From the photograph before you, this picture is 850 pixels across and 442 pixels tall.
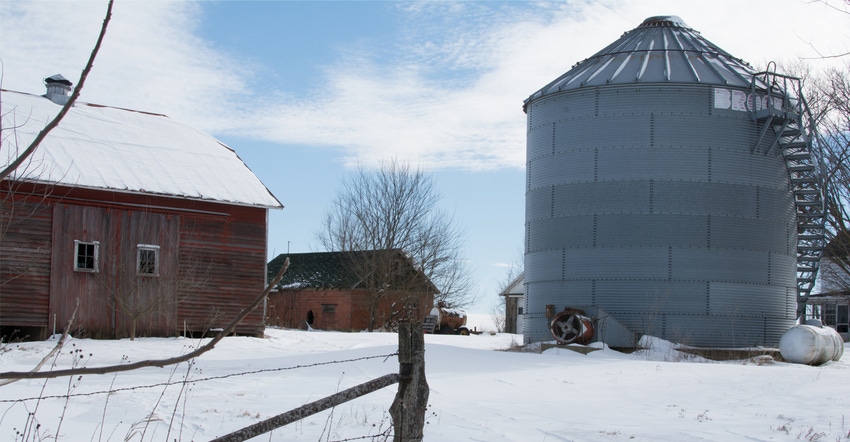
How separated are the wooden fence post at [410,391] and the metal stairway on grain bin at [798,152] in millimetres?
18111

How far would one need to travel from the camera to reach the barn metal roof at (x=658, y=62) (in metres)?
22.3

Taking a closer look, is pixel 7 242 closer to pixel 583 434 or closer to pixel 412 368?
pixel 583 434

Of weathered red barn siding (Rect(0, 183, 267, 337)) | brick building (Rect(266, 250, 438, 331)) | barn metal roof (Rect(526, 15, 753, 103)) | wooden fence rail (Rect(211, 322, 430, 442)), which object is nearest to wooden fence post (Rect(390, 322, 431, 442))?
wooden fence rail (Rect(211, 322, 430, 442))

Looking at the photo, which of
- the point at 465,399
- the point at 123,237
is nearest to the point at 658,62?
the point at 465,399

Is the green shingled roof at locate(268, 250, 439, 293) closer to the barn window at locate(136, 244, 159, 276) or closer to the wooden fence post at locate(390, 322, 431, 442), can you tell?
the barn window at locate(136, 244, 159, 276)

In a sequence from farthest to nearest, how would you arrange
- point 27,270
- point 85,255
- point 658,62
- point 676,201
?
1. point 658,62
2. point 85,255
3. point 676,201
4. point 27,270

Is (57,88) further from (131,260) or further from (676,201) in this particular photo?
(676,201)

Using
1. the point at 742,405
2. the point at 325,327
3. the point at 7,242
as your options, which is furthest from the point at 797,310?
the point at 325,327

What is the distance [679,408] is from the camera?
11.7m

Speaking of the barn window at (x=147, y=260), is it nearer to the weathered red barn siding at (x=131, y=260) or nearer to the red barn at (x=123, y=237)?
the red barn at (x=123, y=237)

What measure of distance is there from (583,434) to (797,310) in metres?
16.7

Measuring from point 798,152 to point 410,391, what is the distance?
19633 millimetres

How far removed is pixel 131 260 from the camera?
2208cm

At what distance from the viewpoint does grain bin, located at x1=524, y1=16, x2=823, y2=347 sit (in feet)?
69.2
